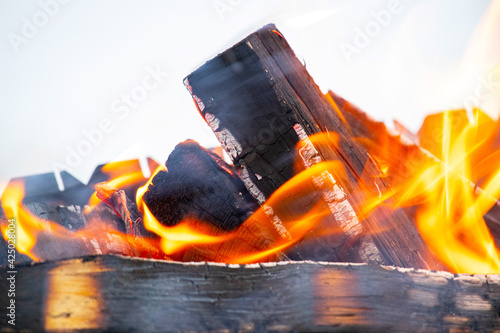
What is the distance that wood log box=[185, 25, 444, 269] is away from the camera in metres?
1.86

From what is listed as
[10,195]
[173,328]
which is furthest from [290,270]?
[10,195]

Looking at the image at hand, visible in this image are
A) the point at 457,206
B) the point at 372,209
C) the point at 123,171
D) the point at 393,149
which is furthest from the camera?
the point at 123,171

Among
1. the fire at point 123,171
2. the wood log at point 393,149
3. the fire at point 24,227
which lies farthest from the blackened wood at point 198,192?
the wood log at point 393,149

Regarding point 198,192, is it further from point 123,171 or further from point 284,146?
A: point 123,171

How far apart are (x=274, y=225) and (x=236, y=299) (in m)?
0.99

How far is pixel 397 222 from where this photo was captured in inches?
78.0

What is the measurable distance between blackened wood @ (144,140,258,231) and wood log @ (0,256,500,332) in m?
1.05

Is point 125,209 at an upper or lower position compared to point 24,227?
lower

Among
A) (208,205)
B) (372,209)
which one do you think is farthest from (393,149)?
(208,205)

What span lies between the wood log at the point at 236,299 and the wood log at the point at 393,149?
1.59m

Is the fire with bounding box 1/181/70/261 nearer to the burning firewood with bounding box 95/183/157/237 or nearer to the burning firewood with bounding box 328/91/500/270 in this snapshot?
the burning firewood with bounding box 95/183/157/237

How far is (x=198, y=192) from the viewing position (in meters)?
2.31

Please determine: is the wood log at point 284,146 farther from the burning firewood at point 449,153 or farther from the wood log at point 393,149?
the wood log at point 393,149

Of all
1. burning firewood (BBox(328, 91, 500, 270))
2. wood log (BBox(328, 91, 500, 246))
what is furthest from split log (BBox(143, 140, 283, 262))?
wood log (BBox(328, 91, 500, 246))
